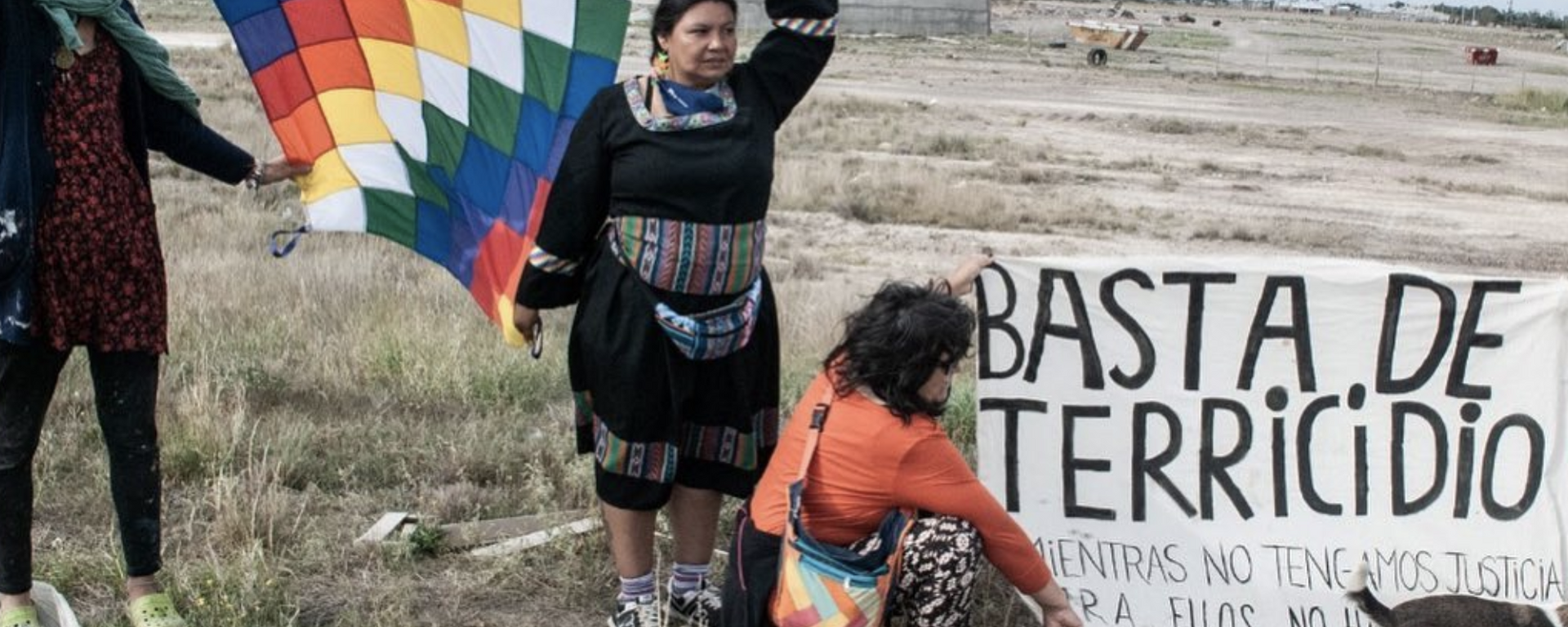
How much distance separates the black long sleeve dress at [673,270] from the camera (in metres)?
3.81

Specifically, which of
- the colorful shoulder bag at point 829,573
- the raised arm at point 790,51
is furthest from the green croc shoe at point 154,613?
the raised arm at point 790,51

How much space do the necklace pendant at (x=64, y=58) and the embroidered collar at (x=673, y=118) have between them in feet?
3.93

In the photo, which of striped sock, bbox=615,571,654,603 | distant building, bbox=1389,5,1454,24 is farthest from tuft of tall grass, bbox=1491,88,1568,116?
distant building, bbox=1389,5,1454,24

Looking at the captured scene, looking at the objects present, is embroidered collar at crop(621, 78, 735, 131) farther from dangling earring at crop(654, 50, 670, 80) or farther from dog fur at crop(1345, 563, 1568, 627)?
dog fur at crop(1345, 563, 1568, 627)

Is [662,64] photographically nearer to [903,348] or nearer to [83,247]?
[903,348]

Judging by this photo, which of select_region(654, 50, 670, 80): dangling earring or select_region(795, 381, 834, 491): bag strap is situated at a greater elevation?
select_region(654, 50, 670, 80): dangling earring

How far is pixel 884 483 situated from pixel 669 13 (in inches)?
45.5

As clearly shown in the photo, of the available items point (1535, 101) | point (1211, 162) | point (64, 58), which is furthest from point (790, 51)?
point (1535, 101)

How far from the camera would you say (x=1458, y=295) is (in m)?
4.42

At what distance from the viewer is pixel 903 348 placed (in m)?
3.54

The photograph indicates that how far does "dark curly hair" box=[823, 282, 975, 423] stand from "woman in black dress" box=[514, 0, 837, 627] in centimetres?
40

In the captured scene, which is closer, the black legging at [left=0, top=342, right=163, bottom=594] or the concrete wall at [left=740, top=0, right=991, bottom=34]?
the black legging at [left=0, top=342, right=163, bottom=594]

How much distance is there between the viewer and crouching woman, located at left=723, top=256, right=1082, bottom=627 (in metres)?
3.52

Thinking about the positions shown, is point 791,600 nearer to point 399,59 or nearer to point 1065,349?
point 1065,349
